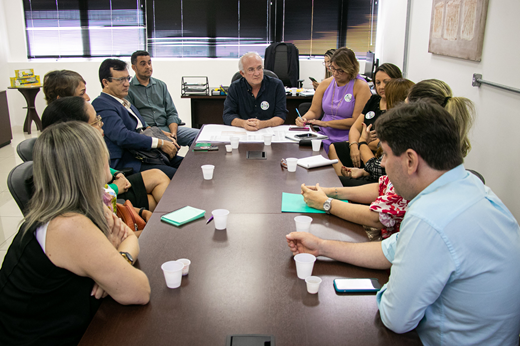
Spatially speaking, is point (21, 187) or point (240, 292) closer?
point (240, 292)

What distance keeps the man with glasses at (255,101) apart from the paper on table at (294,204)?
178cm

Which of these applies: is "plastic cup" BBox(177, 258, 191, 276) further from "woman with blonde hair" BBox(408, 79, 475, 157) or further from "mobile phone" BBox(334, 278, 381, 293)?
"woman with blonde hair" BBox(408, 79, 475, 157)

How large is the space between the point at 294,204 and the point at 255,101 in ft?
6.91

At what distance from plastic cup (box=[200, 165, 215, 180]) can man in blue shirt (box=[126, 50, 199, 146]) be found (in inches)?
71.2

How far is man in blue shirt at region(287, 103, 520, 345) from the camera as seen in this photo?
3.30 ft

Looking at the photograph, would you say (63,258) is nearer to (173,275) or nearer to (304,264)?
(173,275)

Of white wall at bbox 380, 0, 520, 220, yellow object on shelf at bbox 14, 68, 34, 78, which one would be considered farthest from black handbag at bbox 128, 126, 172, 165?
yellow object on shelf at bbox 14, 68, 34, 78

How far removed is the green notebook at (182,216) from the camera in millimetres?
1723

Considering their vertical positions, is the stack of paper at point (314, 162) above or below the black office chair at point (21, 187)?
below

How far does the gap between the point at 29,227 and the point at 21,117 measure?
741 centimetres

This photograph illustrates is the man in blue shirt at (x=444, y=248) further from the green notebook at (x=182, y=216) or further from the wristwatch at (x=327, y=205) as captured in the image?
the green notebook at (x=182, y=216)

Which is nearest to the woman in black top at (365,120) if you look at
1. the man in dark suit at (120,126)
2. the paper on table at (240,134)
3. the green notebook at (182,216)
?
the paper on table at (240,134)

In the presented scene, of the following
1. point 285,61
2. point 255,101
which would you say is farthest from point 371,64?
point 255,101

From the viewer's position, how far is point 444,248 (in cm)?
100
